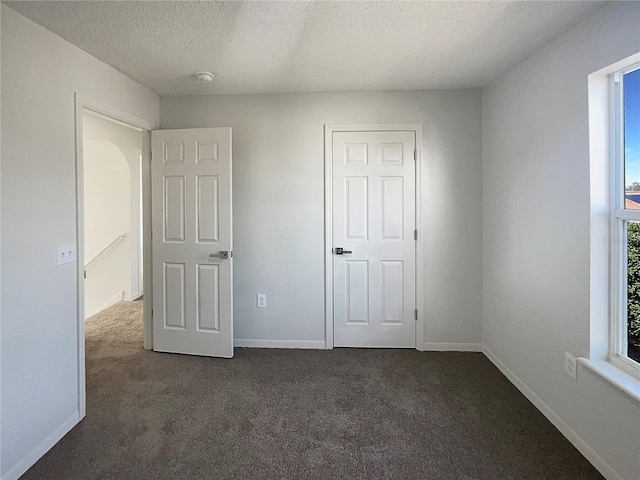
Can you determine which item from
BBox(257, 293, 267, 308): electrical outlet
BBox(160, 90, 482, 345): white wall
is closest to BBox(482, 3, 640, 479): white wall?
BBox(160, 90, 482, 345): white wall

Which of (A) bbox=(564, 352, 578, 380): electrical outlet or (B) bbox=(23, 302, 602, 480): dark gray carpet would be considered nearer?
(B) bbox=(23, 302, 602, 480): dark gray carpet

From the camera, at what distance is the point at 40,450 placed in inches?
71.5

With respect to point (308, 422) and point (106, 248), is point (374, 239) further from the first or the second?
point (106, 248)

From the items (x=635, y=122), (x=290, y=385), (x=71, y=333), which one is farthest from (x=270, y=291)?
(x=635, y=122)

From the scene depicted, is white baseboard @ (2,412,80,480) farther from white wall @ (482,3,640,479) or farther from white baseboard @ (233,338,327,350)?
white wall @ (482,3,640,479)

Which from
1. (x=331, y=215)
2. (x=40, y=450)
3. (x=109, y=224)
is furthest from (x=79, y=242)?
(x=109, y=224)

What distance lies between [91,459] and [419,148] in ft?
10.3

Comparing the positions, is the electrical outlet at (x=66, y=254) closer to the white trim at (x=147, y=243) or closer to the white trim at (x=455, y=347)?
the white trim at (x=147, y=243)

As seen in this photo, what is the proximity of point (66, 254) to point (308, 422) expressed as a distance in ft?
5.82

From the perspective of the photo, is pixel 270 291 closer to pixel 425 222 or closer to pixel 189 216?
pixel 189 216

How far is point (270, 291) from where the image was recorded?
10.5 feet

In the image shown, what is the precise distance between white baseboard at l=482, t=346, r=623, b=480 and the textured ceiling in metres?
2.26

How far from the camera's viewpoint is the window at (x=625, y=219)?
5.57ft

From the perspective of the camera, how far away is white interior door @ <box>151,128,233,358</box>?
2.93m
